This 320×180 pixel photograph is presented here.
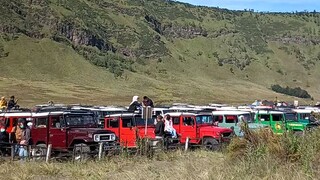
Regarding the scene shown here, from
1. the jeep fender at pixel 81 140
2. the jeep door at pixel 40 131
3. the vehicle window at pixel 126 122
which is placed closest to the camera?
the jeep fender at pixel 81 140

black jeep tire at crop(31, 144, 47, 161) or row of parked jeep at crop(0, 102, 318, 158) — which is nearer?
black jeep tire at crop(31, 144, 47, 161)

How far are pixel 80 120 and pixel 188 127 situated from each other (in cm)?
538

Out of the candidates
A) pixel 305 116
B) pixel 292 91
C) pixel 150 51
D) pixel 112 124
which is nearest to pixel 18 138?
pixel 112 124

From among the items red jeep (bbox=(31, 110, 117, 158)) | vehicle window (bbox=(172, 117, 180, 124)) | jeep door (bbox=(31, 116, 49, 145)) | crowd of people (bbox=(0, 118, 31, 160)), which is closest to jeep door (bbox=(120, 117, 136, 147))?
red jeep (bbox=(31, 110, 117, 158))

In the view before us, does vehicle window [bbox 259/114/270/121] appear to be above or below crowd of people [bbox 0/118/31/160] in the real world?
above

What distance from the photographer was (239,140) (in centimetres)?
1347

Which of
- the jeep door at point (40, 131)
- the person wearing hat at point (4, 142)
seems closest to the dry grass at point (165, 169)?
the person wearing hat at point (4, 142)

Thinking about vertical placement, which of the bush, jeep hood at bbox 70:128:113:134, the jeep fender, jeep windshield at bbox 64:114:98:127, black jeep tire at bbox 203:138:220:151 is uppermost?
the bush

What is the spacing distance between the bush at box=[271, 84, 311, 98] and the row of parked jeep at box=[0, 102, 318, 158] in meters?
108

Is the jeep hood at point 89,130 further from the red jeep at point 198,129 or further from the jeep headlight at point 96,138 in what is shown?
the red jeep at point 198,129

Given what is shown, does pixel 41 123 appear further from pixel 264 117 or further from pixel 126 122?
pixel 264 117

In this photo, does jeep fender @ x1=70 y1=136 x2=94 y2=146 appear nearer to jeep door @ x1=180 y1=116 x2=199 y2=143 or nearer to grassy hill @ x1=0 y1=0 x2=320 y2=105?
jeep door @ x1=180 y1=116 x2=199 y2=143

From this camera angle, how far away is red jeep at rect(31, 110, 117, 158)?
20078 mm

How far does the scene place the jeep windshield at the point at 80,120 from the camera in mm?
20812
